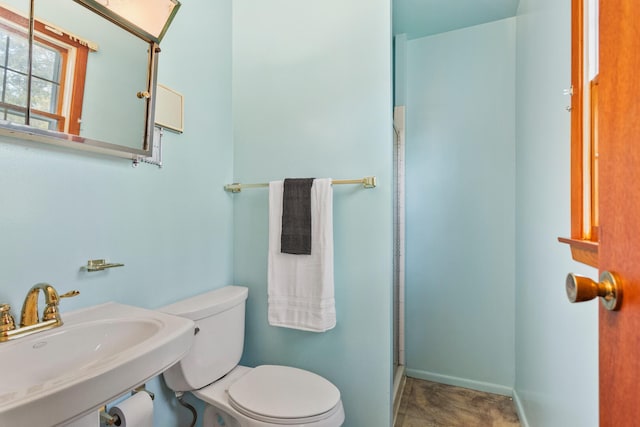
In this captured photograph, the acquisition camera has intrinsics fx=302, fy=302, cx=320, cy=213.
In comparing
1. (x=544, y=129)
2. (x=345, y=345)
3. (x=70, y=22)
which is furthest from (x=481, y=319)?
(x=70, y=22)

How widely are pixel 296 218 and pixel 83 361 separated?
915 mm

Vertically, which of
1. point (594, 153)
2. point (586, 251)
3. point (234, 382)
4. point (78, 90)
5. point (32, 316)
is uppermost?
point (78, 90)

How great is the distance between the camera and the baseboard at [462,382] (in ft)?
6.59

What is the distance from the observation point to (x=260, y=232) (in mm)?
1666

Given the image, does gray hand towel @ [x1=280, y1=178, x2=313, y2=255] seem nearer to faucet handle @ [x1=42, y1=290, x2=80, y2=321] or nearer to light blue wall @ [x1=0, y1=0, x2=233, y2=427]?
Answer: light blue wall @ [x1=0, y1=0, x2=233, y2=427]

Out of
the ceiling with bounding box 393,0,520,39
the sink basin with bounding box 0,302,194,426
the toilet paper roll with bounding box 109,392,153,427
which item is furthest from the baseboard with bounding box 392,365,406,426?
the ceiling with bounding box 393,0,520,39

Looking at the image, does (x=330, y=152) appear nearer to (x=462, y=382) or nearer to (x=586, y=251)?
(x=586, y=251)

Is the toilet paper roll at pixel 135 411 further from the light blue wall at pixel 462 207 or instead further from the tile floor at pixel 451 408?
the light blue wall at pixel 462 207

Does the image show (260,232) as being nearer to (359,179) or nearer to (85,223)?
(359,179)

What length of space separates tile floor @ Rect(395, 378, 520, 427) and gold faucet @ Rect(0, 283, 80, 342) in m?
1.71

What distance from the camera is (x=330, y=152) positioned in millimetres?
1521

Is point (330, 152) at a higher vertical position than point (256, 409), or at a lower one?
higher

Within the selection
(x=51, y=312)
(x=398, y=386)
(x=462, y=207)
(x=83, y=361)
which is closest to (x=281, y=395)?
(x=83, y=361)

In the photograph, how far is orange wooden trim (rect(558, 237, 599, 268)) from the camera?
2.37 ft
